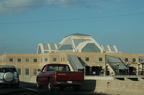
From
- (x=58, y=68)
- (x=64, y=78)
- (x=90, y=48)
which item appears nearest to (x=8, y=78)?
(x=58, y=68)

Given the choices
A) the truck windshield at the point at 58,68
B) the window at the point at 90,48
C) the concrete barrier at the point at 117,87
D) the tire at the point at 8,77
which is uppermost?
the window at the point at 90,48

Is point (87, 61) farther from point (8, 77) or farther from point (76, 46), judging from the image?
point (8, 77)

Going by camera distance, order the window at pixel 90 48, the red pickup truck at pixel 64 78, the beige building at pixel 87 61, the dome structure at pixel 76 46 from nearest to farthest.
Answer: the red pickup truck at pixel 64 78, the beige building at pixel 87 61, the window at pixel 90 48, the dome structure at pixel 76 46

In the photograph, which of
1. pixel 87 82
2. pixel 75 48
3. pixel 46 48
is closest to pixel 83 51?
pixel 75 48

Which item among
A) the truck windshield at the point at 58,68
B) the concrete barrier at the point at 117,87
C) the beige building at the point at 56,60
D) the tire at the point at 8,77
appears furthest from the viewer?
the beige building at the point at 56,60

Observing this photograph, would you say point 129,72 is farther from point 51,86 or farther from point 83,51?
point 51,86

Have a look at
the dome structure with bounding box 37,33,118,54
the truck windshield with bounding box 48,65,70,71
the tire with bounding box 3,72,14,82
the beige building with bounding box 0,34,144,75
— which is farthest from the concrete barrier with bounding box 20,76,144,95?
the dome structure with bounding box 37,33,118,54

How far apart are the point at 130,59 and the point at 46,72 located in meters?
105

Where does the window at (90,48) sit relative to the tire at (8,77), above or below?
above

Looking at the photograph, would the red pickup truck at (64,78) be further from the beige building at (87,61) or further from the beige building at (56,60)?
the beige building at (56,60)

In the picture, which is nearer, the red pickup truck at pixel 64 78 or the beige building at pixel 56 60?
the red pickup truck at pixel 64 78

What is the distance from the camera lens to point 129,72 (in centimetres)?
12281

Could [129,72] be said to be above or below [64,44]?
below

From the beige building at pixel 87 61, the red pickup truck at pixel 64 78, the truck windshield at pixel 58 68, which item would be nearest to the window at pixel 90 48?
the beige building at pixel 87 61
